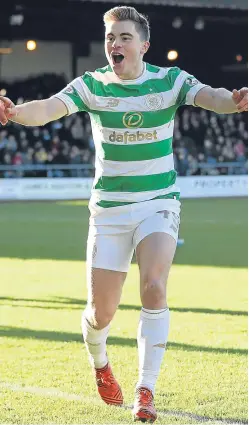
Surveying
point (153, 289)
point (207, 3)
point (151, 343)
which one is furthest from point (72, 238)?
point (207, 3)

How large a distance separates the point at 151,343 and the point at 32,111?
65.0 inches

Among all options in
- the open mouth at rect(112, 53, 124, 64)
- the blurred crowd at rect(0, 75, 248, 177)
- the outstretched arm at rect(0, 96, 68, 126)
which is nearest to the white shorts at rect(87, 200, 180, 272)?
the outstretched arm at rect(0, 96, 68, 126)

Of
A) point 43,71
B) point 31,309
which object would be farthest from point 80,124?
point 31,309

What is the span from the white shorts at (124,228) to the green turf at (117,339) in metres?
0.98

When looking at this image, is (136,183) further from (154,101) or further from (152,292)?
(152,292)

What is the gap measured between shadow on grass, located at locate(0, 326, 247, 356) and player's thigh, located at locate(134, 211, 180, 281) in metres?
2.31

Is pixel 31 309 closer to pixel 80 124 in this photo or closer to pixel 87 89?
A: pixel 87 89

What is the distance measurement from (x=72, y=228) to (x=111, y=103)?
51.8ft

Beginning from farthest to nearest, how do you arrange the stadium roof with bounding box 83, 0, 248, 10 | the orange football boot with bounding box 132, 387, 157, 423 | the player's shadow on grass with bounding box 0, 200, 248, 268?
the stadium roof with bounding box 83, 0, 248, 10 → the player's shadow on grass with bounding box 0, 200, 248, 268 → the orange football boot with bounding box 132, 387, 157, 423

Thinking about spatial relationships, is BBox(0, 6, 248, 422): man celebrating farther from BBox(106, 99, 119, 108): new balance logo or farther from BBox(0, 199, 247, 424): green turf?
BBox(0, 199, 247, 424): green turf

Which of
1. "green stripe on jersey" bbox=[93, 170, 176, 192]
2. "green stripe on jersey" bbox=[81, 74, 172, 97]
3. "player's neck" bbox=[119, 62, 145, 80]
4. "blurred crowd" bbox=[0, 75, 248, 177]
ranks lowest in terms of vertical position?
"blurred crowd" bbox=[0, 75, 248, 177]

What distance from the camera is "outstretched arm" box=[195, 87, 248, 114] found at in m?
5.84

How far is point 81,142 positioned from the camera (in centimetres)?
3866

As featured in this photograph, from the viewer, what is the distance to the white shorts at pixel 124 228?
616 cm
